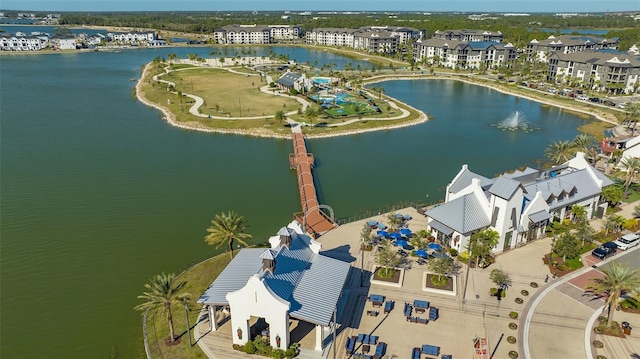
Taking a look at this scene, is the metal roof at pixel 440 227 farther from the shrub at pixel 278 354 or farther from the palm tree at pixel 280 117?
the palm tree at pixel 280 117

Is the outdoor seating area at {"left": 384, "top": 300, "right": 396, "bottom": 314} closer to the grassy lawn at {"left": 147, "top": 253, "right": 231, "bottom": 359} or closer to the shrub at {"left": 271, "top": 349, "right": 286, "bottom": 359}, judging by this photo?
the shrub at {"left": 271, "top": 349, "right": 286, "bottom": 359}

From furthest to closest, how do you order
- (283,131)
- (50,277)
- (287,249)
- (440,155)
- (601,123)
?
(601,123)
(283,131)
(440,155)
(50,277)
(287,249)

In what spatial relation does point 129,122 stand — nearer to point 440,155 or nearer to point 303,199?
point 303,199

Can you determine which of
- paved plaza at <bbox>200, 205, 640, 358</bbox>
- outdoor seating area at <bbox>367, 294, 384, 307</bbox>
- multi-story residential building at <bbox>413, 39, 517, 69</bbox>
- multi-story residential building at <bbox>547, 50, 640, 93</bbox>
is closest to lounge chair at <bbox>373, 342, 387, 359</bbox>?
paved plaza at <bbox>200, 205, 640, 358</bbox>

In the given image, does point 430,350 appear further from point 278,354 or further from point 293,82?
point 293,82

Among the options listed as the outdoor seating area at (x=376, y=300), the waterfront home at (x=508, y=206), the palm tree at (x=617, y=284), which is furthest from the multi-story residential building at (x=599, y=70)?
the outdoor seating area at (x=376, y=300)

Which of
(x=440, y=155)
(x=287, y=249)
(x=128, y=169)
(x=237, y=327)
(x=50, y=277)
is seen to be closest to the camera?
(x=237, y=327)

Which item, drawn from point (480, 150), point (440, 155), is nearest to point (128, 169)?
point (440, 155)
